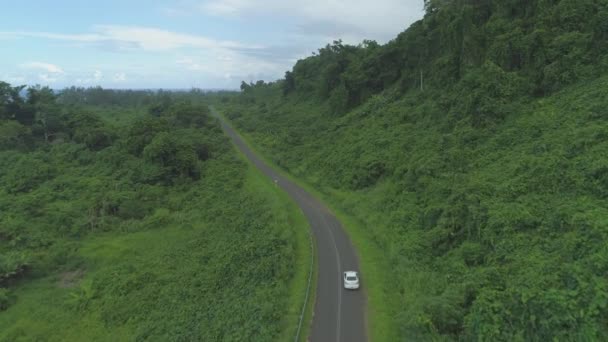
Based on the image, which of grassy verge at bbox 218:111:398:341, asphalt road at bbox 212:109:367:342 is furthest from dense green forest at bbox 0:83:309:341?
grassy verge at bbox 218:111:398:341

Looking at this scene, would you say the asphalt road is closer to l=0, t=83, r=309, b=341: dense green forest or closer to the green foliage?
l=0, t=83, r=309, b=341: dense green forest

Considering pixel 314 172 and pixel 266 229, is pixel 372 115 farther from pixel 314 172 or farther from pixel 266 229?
pixel 266 229

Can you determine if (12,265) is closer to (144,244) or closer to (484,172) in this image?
(144,244)

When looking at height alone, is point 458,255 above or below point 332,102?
below

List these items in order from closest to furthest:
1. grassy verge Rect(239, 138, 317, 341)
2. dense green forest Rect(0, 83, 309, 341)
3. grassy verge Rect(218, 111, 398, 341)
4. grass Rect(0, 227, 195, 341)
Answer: grassy verge Rect(218, 111, 398, 341)
grassy verge Rect(239, 138, 317, 341)
dense green forest Rect(0, 83, 309, 341)
grass Rect(0, 227, 195, 341)

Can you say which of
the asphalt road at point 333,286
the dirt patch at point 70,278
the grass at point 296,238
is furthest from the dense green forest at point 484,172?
the dirt patch at point 70,278

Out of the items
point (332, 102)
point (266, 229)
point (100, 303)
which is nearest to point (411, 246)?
point (266, 229)
